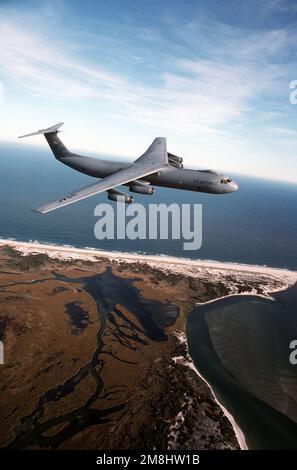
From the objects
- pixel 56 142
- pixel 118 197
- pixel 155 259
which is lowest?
pixel 155 259

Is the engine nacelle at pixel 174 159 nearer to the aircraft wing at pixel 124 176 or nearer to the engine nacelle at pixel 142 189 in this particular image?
the aircraft wing at pixel 124 176

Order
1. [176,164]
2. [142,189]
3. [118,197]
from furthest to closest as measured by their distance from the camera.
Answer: [176,164]
[142,189]
[118,197]

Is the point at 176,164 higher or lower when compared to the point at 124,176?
higher

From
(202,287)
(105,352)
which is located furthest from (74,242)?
(105,352)

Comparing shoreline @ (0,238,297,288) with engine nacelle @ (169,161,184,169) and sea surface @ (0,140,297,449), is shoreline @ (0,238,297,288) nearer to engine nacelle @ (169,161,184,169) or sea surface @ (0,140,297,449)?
sea surface @ (0,140,297,449)

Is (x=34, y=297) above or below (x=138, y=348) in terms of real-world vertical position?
above

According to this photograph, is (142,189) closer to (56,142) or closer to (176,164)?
(176,164)

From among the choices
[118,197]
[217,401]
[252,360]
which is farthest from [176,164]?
[252,360]
